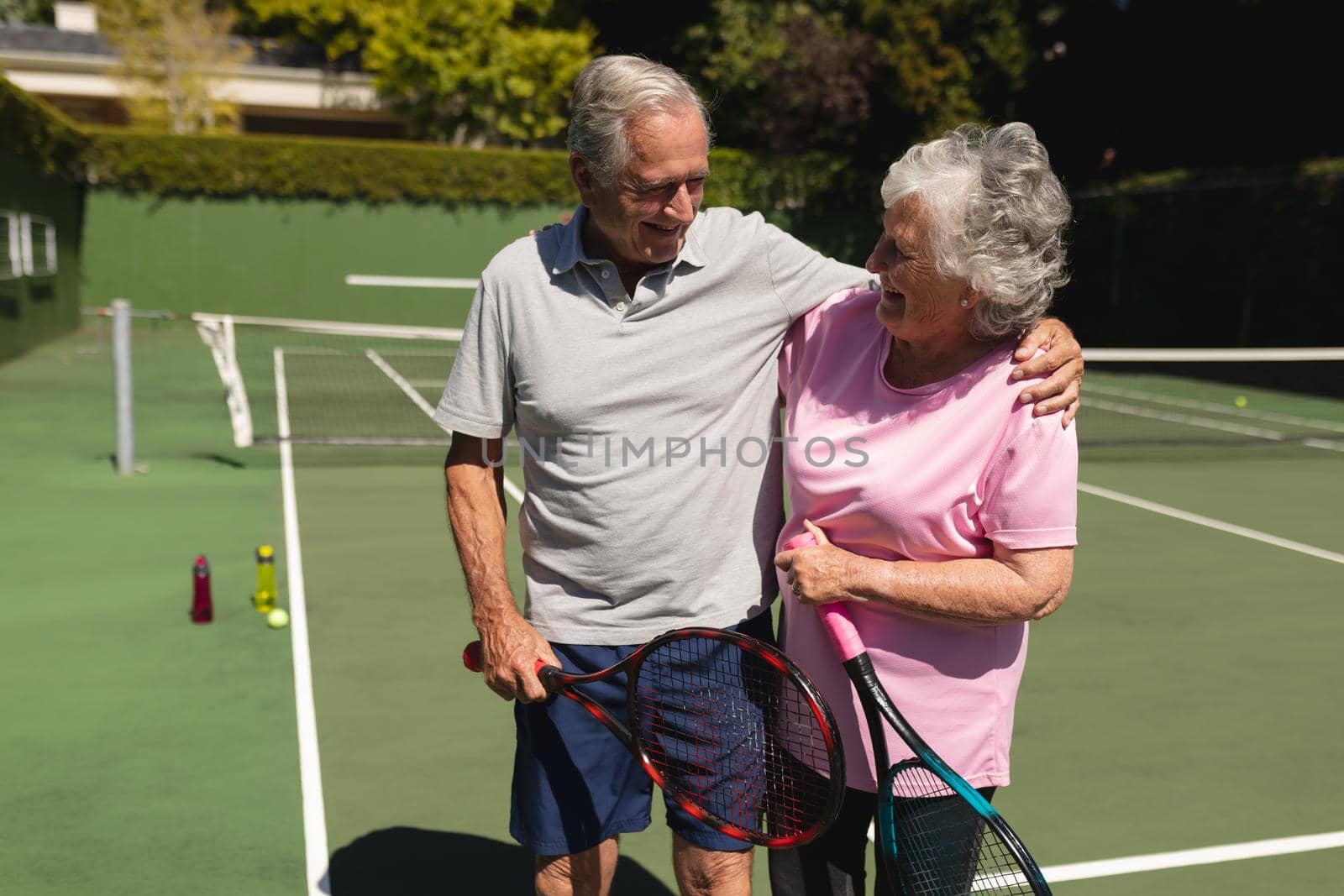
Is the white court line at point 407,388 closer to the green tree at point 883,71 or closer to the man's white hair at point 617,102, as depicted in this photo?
the man's white hair at point 617,102

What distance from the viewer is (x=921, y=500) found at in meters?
2.27

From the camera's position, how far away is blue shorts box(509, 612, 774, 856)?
8.66 feet

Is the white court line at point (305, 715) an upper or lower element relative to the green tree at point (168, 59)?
lower

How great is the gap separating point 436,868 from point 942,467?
8.23 feet

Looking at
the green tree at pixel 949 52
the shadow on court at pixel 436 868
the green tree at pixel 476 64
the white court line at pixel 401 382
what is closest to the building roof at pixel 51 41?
the green tree at pixel 476 64

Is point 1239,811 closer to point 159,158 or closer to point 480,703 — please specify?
point 480,703

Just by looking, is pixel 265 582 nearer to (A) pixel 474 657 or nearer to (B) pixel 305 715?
(B) pixel 305 715

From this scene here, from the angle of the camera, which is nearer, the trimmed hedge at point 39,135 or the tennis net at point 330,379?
the tennis net at point 330,379

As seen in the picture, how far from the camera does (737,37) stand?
29516mm

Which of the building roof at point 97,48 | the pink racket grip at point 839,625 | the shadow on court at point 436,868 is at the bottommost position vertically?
the shadow on court at point 436,868

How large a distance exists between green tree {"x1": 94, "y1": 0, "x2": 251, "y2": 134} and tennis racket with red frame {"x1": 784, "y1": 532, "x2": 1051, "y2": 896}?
3441 cm

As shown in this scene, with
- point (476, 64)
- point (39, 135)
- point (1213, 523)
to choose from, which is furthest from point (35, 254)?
point (1213, 523)

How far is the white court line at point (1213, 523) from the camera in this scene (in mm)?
8320

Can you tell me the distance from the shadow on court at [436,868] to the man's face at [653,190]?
7.26ft
